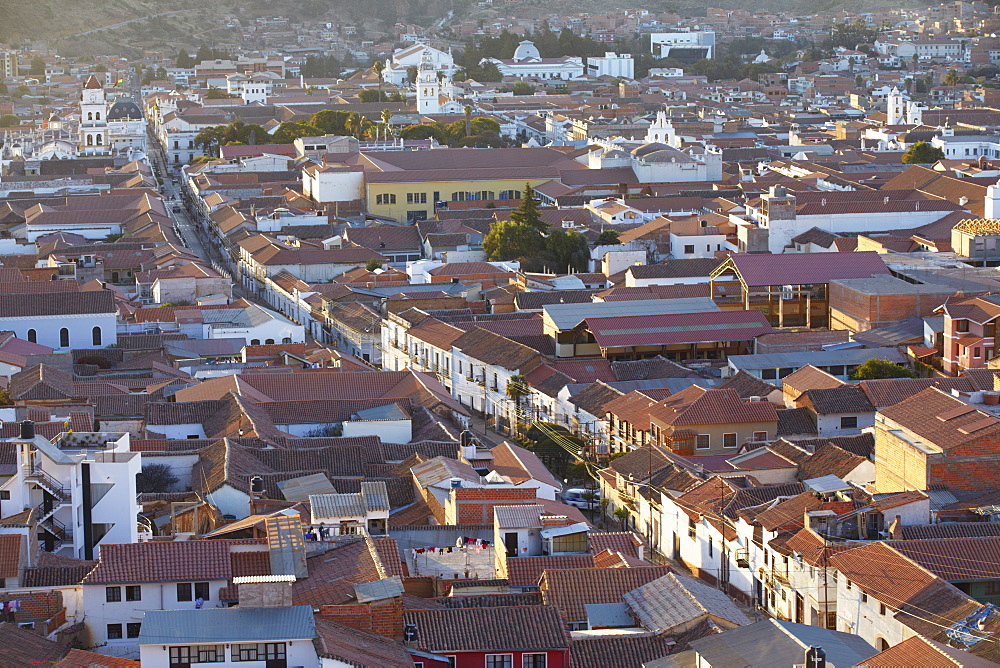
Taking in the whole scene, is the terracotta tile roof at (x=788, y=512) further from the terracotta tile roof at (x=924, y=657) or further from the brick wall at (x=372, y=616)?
the brick wall at (x=372, y=616)

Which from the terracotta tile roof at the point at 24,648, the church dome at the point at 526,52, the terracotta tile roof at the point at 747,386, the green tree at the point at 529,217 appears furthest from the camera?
the church dome at the point at 526,52

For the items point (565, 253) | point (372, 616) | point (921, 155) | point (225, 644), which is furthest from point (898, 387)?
point (921, 155)

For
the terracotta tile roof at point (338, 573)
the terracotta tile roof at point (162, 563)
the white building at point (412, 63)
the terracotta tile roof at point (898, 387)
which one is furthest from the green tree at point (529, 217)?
the white building at point (412, 63)

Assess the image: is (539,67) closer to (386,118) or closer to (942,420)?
(386,118)

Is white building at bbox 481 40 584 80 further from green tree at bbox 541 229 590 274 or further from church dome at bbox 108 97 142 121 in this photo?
green tree at bbox 541 229 590 274

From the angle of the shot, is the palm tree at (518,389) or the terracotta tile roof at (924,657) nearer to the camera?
the terracotta tile roof at (924,657)

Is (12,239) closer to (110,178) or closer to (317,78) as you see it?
(110,178)
